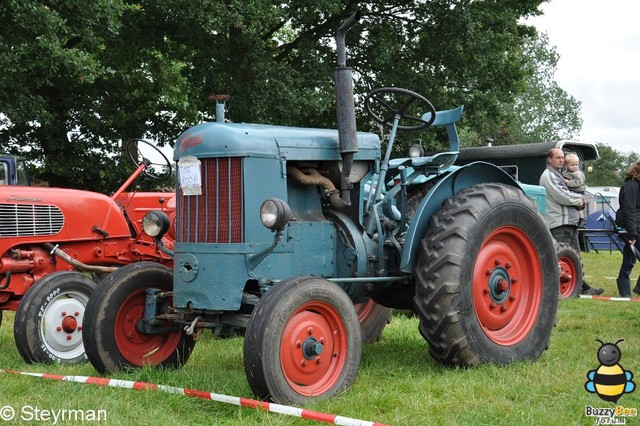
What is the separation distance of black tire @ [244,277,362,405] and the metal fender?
668 mm

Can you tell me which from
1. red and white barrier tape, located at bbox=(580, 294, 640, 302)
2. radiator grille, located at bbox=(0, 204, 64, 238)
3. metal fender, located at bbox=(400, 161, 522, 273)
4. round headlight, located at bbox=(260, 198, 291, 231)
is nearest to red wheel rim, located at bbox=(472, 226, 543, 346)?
metal fender, located at bbox=(400, 161, 522, 273)

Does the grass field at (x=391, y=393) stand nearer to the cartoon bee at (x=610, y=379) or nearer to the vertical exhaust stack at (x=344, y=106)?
the cartoon bee at (x=610, y=379)

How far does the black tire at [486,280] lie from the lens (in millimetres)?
4496

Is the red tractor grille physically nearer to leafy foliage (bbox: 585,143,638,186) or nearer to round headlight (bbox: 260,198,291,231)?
round headlight (bbox: 260,198,291,231)

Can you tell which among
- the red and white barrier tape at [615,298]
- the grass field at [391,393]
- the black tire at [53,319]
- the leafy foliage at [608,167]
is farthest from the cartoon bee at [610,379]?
the leafy foliage at [608,167]

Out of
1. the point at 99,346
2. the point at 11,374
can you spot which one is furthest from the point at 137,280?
the point at 11,374

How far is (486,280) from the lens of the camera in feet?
15.9

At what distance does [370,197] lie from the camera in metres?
4.85

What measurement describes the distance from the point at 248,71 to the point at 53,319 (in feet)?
34.0

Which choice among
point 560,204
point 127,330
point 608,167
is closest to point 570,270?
point 560,204

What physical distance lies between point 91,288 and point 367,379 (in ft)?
8.02

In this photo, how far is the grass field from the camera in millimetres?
3678

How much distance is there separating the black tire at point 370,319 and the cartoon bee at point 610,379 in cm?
202

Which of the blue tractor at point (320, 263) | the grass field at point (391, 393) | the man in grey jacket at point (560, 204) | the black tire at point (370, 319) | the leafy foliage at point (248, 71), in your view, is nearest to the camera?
the grass field at point (391, 393)
